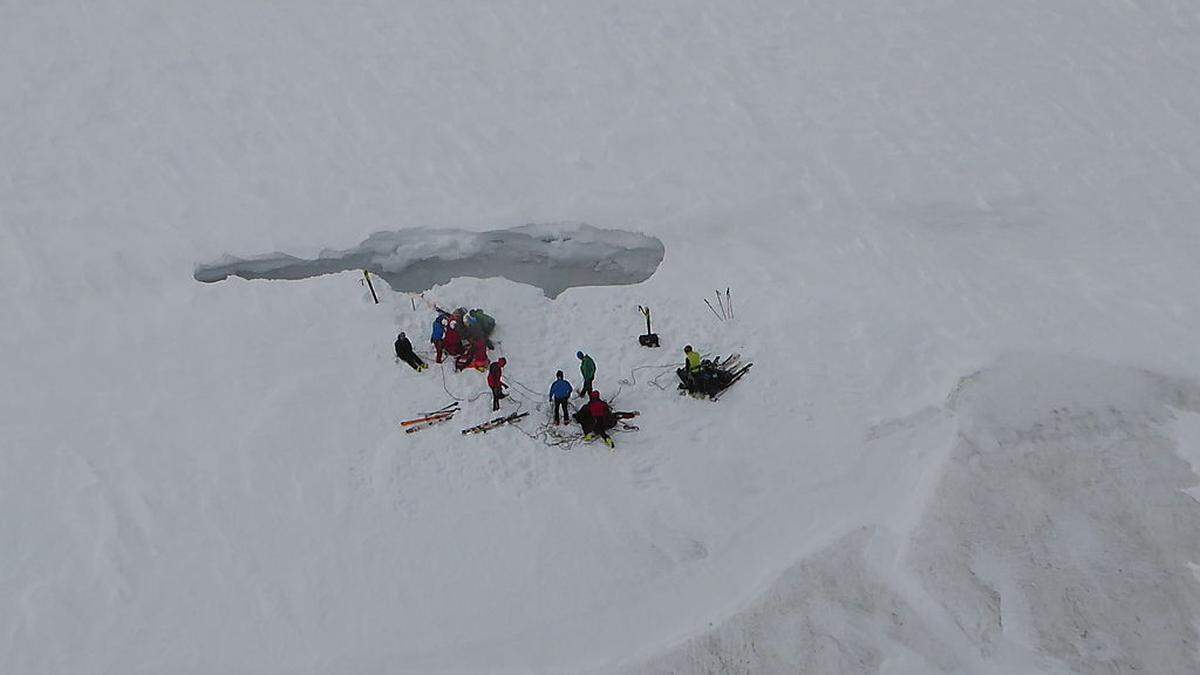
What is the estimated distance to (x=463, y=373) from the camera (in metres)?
12.5

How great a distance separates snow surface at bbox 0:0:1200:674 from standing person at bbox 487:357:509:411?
502mm

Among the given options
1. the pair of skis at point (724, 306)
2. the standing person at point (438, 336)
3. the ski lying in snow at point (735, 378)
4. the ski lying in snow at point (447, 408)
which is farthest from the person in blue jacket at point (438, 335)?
the pair of skis at point (724, 306)

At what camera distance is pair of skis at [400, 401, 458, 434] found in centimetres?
1194

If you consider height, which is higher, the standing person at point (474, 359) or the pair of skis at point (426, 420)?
the standing person at point (474, 359)

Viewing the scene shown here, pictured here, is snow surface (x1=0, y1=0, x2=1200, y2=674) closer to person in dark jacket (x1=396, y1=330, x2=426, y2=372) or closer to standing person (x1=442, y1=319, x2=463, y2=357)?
person in dark jacket (x1=396, y1=330, x2=426, y2=372)

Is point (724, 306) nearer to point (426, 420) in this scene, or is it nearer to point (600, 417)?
point (600, 417)

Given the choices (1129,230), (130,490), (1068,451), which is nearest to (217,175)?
(130,490)

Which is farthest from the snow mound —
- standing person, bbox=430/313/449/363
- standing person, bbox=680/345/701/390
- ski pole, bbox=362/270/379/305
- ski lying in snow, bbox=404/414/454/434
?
ski pole, bbox=362/270/379/305

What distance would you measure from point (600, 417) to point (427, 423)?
7.97 feet

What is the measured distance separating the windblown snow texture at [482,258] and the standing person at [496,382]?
2.84m

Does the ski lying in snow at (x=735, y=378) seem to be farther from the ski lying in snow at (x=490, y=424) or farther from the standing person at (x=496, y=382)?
the standing person at (x=496, y=382)

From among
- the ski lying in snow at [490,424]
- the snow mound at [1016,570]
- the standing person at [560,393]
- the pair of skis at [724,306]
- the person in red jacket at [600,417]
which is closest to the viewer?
the snow mound at [1016,570]

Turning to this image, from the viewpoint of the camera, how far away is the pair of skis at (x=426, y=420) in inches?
470

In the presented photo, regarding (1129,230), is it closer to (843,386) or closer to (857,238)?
(857,238)
